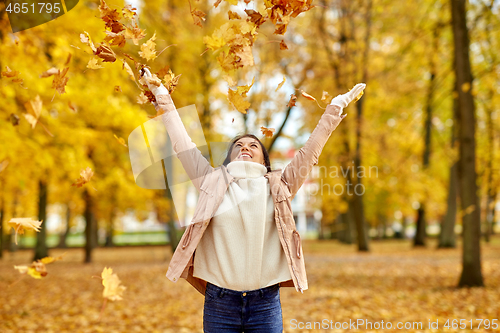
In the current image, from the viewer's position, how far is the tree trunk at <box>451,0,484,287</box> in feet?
24.1

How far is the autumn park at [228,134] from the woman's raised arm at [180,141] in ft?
0.04

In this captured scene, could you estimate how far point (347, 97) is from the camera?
2.35 meters

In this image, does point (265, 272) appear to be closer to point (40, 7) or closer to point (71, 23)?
point (40, 7)

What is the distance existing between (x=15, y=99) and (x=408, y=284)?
7.94 meters

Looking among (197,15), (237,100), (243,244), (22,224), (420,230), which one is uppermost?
(197,15)

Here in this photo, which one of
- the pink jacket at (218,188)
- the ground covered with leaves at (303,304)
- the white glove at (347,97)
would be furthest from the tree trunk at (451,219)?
the pink jacket at (218,188)

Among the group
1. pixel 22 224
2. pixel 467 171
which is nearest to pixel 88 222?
pixel 467 171

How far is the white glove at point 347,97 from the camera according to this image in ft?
7.59

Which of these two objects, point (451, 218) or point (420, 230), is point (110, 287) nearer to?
point (451, 218)

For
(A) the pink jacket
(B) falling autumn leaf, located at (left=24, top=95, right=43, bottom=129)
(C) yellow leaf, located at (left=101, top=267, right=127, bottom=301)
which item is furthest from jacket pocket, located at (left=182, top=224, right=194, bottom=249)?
(B) falling autumn leaf, located at (left=24, top=95, right=43, bottom=129)

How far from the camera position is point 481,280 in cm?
730

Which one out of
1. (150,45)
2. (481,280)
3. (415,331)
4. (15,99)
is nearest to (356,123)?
(481,280)

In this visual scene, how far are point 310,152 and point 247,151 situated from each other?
1.18 ft

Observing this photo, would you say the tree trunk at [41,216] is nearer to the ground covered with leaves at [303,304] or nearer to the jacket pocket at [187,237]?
the ground covered with leaves at [303,304]
